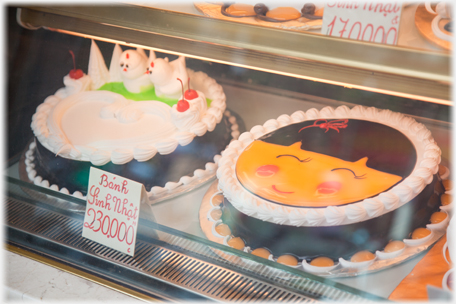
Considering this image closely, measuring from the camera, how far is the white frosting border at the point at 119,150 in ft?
5.42

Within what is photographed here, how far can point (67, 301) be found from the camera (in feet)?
4.35

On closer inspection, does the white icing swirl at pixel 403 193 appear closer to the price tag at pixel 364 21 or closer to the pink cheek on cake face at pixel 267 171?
the pink cheek on cake face at pixel 267 171

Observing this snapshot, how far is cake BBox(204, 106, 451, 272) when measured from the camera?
1.36 m

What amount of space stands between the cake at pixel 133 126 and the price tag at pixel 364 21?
803mm

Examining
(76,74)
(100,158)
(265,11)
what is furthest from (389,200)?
(76,74)

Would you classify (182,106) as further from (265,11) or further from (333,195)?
(333,195)

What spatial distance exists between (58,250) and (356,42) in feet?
3.63

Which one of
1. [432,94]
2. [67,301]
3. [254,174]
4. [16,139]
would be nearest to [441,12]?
[432,94]

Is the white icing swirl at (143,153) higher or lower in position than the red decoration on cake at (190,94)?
lower

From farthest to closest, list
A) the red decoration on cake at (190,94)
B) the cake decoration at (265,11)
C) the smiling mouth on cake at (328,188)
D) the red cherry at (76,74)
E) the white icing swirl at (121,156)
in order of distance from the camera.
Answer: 1. the red cherry at (76,74)
2. the red decoration on cake at (190,94)
3. the white icing swirl at (121,156)
4. the smiling mouth on cake at (328,188)
5. the cake decoration at (265,11)

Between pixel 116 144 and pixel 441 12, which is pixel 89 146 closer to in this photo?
pixel 116 144

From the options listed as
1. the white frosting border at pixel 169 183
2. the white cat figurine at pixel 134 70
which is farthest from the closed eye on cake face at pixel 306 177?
the white cat figurine at pixel 134 70

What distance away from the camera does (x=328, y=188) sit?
141 cm

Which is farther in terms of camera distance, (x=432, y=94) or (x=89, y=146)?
(x=89, y=146)
